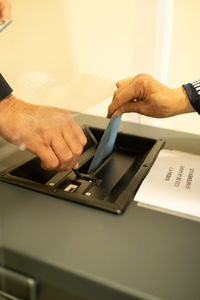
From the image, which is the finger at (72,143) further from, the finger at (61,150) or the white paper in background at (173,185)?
the white paper in background at (173,185)

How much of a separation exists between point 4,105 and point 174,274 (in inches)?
17.6

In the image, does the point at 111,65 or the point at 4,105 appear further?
the point at 111,65

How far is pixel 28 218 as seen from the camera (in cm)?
56

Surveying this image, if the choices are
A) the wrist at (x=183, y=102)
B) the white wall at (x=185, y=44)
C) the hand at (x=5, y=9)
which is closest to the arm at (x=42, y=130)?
the hand at (x=5, y=9)

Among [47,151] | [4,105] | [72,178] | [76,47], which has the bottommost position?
[72,178]

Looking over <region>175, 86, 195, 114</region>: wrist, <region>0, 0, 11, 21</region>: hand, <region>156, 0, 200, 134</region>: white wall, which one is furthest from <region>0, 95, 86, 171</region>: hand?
<region>156, 0, 200, 134</region>: white wall

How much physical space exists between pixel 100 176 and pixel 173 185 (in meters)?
0.20

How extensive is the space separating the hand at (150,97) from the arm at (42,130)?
223 millimetres

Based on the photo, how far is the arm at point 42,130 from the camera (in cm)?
59

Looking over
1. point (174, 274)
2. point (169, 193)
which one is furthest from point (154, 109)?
point (174, 274)

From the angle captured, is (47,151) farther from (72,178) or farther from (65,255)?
(65,255)

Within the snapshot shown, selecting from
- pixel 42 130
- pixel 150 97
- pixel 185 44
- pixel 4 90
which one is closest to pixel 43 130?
pixel 42 130

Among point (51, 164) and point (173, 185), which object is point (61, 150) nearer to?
point (51, 164)

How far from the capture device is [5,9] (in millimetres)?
533
